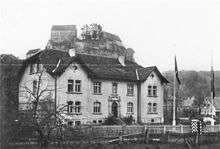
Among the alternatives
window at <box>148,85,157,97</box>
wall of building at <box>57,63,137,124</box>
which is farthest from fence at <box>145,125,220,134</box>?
window at <box>148,85,157,97</box>

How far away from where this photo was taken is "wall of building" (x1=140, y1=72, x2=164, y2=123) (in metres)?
52.2

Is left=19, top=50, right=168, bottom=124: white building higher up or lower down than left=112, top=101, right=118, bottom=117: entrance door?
higher up

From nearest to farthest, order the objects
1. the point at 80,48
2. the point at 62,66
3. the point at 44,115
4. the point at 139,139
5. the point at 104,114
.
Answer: the point at 44,115 → the point at 139,139 → the point at 62,66 → the point at 104,114 → the point at 80,48

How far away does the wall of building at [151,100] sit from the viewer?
52.2 m

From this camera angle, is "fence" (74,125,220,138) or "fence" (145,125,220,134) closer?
"fence" (74,125,220,138)

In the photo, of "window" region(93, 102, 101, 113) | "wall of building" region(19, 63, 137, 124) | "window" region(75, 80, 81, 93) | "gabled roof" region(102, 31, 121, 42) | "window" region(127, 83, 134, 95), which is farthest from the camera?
"gabled roof" region(102, 31, 121, 42)

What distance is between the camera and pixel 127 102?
51094 mm

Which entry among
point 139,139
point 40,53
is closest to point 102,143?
point 139,139

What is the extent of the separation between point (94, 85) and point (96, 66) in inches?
116

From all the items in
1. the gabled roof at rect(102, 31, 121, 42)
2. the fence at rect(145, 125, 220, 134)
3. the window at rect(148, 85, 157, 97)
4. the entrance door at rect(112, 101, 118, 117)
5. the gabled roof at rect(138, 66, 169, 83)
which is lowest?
the fence at rect(145, 125, 220, 134)

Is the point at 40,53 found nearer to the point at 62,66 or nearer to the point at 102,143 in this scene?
the point at 62,66

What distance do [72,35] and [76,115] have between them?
3172 inches

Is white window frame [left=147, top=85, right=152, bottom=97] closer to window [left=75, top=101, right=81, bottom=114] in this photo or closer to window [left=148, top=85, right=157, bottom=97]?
window [left=148, top=85, right=157, bottom=97]

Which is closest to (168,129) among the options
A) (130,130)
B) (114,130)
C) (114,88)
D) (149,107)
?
(130,130)
